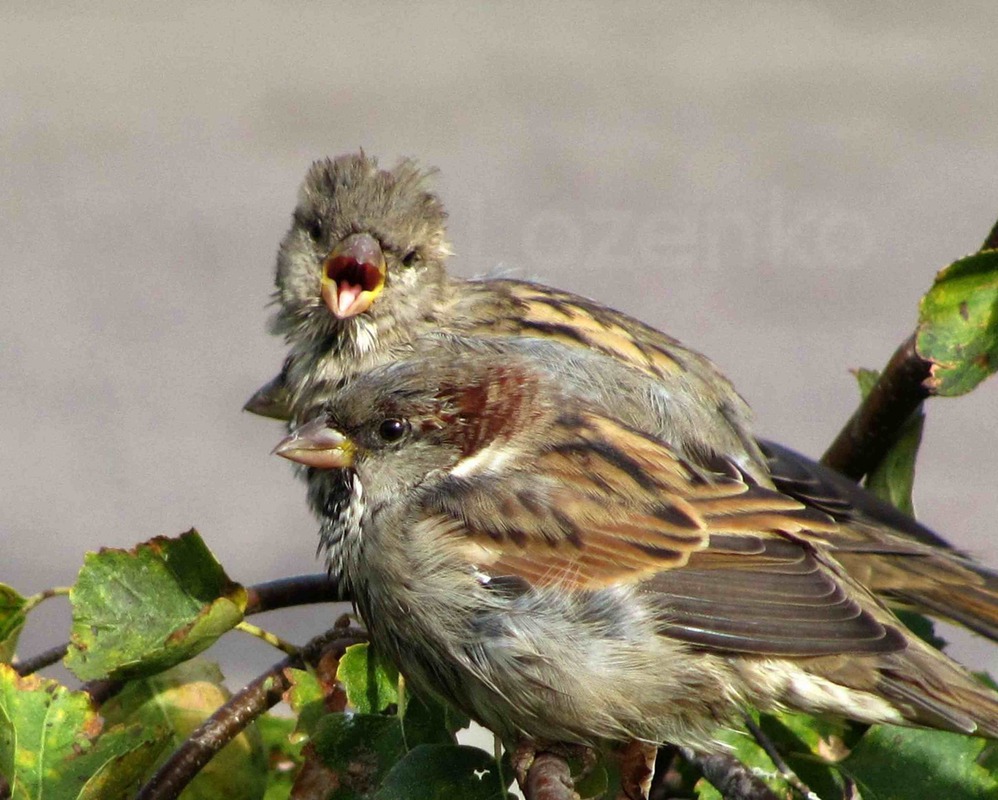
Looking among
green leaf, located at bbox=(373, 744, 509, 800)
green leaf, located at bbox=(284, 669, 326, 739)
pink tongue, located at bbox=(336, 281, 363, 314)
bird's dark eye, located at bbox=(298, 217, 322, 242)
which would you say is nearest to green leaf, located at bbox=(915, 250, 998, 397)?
green leaf, located at bbox=(373, 744, 509, 800)

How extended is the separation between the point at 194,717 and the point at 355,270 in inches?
47.7

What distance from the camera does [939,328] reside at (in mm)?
1638

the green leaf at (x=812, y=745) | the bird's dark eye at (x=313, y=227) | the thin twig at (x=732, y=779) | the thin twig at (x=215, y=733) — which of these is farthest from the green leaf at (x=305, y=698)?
the bird's dark eye at (x=313, y=227)

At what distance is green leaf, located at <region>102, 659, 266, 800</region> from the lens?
1.58 meters

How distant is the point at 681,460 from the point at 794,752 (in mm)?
618

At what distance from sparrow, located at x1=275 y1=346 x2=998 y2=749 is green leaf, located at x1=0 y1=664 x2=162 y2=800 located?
0.39 m

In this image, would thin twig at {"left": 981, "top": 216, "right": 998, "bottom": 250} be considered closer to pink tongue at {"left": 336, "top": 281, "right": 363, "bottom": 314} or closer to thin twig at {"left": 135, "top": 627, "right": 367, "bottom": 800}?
thin twig at {"left": 135, "top": 627, "right": 367, "bottom": 800}

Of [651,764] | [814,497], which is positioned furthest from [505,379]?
[651,764]

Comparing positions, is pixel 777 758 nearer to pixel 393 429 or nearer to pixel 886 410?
pixel 886 410

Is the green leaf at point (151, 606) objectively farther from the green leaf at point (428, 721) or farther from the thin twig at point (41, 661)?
the green leaf at point (428, 721)

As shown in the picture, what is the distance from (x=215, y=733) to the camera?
1.45 meters

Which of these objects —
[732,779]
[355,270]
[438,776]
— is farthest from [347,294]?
[732,779]

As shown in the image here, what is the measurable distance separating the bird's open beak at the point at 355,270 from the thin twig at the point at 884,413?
3.45 feet

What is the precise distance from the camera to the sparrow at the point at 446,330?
2.21m
